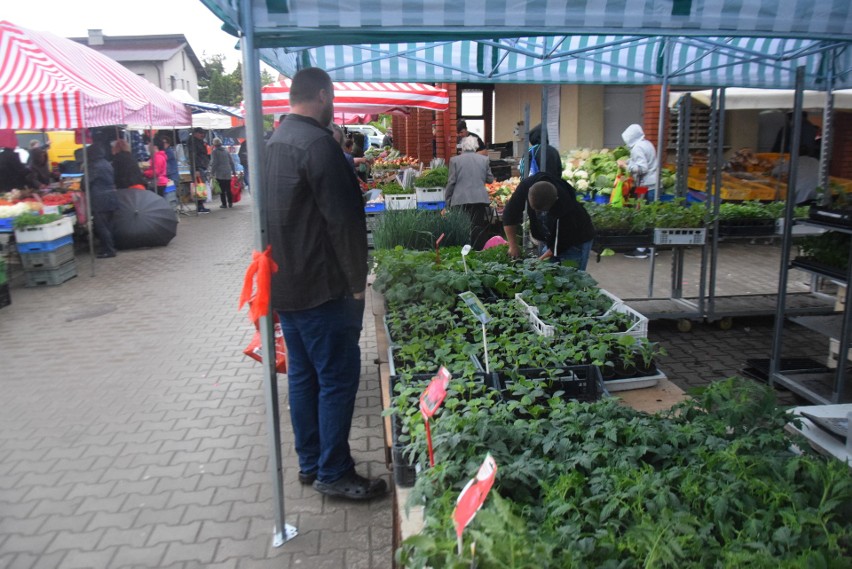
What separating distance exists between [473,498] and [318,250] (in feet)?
6.16

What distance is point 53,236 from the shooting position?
30.7 feet

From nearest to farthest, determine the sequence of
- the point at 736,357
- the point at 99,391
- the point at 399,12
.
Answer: the point at 399,12
the point at 99,391
the point at 736,357

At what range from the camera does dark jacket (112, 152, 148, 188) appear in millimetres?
12305

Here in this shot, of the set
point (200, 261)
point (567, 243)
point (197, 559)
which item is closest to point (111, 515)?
point (197, 559)

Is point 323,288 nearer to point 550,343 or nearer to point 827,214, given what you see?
point 550,343

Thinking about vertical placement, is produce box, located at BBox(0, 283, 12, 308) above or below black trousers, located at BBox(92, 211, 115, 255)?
below

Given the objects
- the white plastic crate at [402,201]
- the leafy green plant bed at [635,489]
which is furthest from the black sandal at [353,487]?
the white plastic crate at [402,201]

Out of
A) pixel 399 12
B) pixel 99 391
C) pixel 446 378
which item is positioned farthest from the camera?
pixel 99 391

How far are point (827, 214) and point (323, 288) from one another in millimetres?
3459

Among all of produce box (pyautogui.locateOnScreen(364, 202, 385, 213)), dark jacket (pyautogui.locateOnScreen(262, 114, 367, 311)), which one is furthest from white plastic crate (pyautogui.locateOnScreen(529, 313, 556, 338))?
produce box (pyautogui.locateOnScreen(364, 202, 385, 213))

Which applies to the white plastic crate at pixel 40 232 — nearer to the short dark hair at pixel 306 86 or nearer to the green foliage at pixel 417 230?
the green foliage at pixel 417 230

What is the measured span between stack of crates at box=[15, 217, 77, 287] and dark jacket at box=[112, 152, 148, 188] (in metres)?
2.76

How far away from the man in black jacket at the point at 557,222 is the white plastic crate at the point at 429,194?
3857 millimetres

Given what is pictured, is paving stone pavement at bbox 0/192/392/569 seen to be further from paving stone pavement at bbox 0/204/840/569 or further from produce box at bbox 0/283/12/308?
produce box at bbox 0/283/12/308
